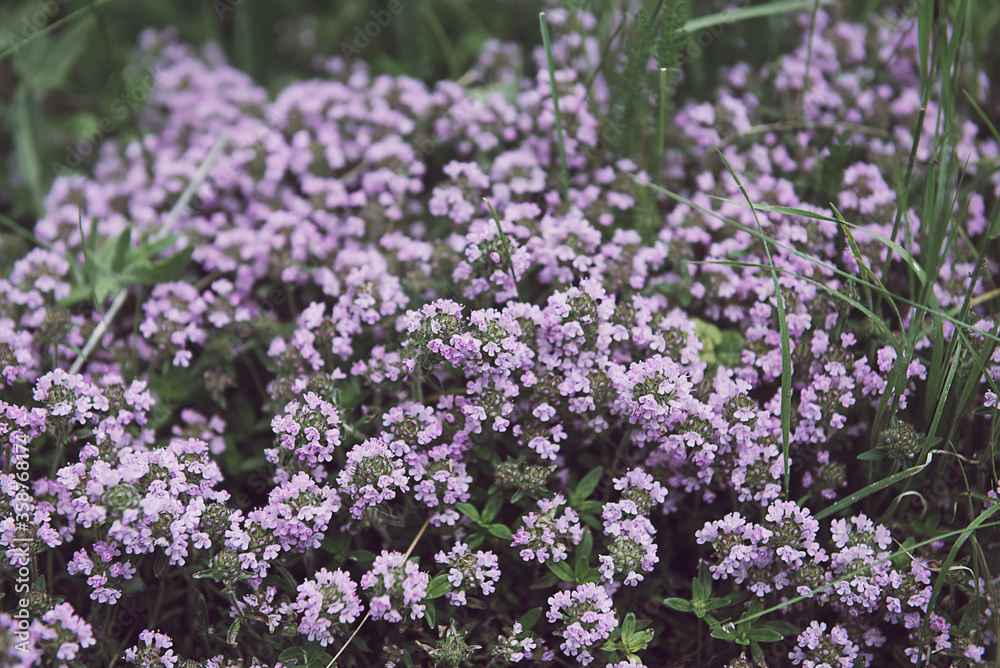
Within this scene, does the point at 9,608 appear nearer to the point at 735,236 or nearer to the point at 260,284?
the point at 260,284

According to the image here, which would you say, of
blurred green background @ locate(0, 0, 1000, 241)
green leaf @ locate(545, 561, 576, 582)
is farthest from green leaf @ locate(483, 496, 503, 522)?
blurred green background @ locate(0, 0, 1000, 241)

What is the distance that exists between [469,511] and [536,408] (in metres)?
0.48

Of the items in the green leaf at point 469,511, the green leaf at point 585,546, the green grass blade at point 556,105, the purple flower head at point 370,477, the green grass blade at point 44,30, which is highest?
the green grass blade at point 44,30

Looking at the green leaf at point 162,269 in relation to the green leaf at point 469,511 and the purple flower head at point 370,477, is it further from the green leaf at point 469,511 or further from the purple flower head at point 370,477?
the green leaf at point 469,511

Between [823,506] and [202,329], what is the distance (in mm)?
2962

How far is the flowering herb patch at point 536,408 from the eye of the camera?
9.22 ft

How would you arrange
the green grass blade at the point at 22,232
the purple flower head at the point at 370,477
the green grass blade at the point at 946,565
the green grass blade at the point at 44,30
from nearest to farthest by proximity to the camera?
the green grass blade at the point at 946,565 < the purple flower head at the point at 370,477 < the green grass blade at the point at 44,30 < the green grass blade at the point at 22,232

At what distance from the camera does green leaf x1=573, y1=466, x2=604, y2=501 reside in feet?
10.1

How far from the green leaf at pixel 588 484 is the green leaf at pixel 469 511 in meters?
0.40

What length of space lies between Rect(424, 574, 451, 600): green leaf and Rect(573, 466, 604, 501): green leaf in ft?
2.04

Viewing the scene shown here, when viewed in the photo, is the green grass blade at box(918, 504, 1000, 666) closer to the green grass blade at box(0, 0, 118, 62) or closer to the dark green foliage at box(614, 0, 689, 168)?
the dark green foliage at box(614, 0, 689, 168)

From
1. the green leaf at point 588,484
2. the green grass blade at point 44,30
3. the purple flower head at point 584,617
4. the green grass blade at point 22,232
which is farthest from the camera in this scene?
the green grass blade at point 22,232

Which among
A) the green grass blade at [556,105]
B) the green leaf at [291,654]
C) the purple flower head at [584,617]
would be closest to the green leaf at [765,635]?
the purple flower head at [584,617]

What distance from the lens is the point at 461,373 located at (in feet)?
Result: 11.0
